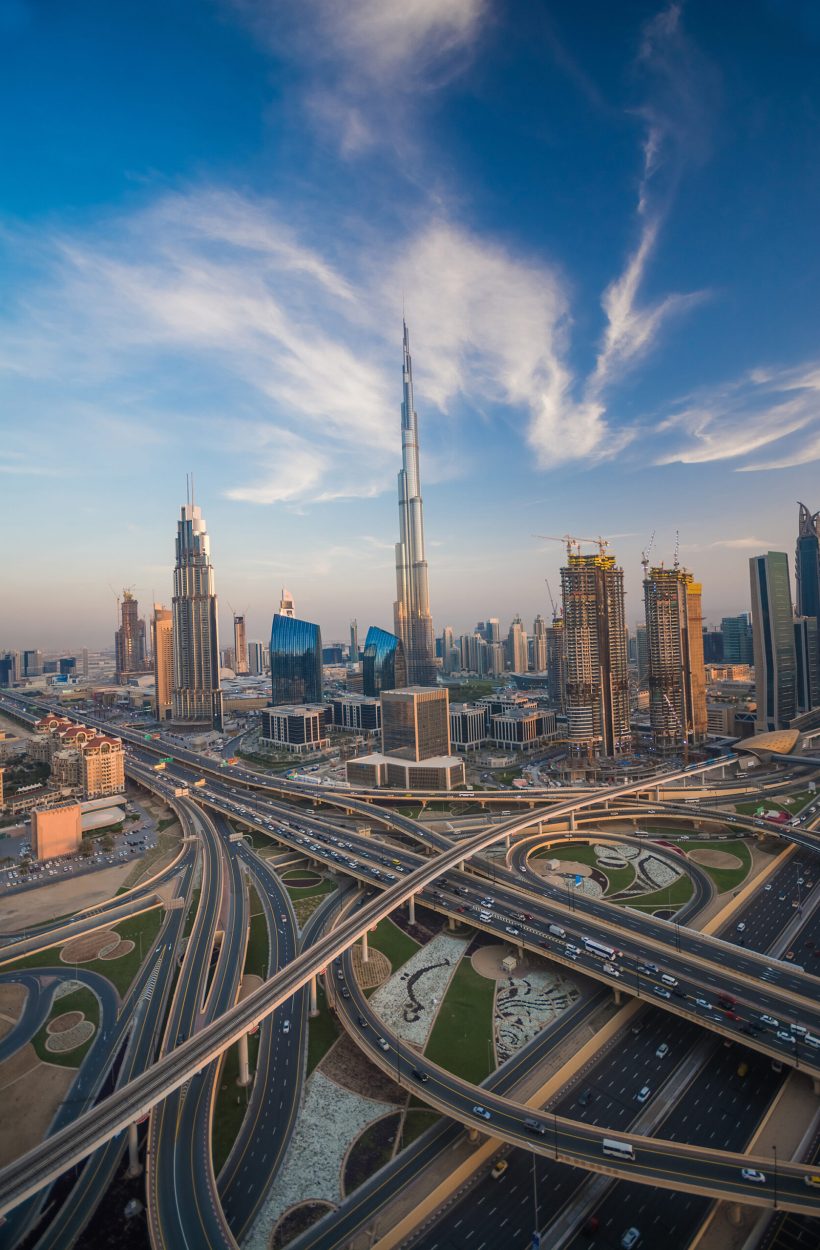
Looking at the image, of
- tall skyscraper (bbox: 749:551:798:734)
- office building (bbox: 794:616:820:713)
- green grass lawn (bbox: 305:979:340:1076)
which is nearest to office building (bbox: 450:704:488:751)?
tall skyscraper (bbox: 749:551:798:734)

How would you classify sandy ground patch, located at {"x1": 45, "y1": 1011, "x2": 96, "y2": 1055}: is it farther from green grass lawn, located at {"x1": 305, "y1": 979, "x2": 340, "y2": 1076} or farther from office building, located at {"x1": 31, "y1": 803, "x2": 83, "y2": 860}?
office building, located at {"x1": 31, "y1": 803, "x2": 83, "y2": 860}

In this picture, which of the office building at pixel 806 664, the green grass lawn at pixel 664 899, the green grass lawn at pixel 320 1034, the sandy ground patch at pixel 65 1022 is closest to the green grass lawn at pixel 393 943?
the green grass lawn at pixel 320 1034

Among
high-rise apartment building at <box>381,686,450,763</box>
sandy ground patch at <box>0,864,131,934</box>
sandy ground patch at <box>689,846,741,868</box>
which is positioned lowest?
sandy ground patch at <box>689,846,741,868</box>

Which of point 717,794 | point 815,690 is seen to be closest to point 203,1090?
point 717,794

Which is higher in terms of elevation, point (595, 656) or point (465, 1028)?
point (595, 656)

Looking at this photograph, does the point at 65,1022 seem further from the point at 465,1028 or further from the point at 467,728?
the point at 467,728

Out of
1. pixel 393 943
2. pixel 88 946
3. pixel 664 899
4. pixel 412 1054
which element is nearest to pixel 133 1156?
pixel 412 1054

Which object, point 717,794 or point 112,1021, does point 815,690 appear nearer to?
point 717,794
